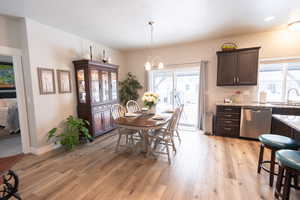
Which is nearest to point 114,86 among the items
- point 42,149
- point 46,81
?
point 46,81

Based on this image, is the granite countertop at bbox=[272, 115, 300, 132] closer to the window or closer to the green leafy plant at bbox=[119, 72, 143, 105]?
the window

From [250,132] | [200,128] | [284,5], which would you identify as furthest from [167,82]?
[284,5]

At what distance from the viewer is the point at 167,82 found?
5.12 m

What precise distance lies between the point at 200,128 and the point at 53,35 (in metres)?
4.62

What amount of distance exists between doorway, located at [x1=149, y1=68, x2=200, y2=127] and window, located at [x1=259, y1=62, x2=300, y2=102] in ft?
5.81

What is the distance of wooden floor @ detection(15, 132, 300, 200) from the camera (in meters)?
1.87

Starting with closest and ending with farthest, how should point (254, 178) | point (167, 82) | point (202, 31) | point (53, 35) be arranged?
point (254, 178) < point (53, 35) < point (202, 31) < point (167, 82)

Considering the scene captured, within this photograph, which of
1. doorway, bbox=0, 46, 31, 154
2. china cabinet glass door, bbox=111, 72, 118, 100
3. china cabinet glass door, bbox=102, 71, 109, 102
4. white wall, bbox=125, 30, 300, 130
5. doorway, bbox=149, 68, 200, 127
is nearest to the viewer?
doorway, bbox=0, 46, 31, 154

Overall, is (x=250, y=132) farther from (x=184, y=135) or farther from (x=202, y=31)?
(x=202, y=31)

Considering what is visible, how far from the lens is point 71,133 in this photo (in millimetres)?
3287

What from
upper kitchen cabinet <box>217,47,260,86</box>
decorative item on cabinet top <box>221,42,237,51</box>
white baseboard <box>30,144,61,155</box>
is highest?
decorative item on cabinet top <box>221,42,237,51</box>

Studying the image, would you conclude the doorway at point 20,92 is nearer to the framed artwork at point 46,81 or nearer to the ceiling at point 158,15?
the framed artwork at point 46,81

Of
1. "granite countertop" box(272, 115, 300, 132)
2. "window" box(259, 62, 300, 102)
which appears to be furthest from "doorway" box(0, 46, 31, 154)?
"window" box(259, 62, 300, 102)

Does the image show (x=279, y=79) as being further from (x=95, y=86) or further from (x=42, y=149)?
(x=42, y=149)
